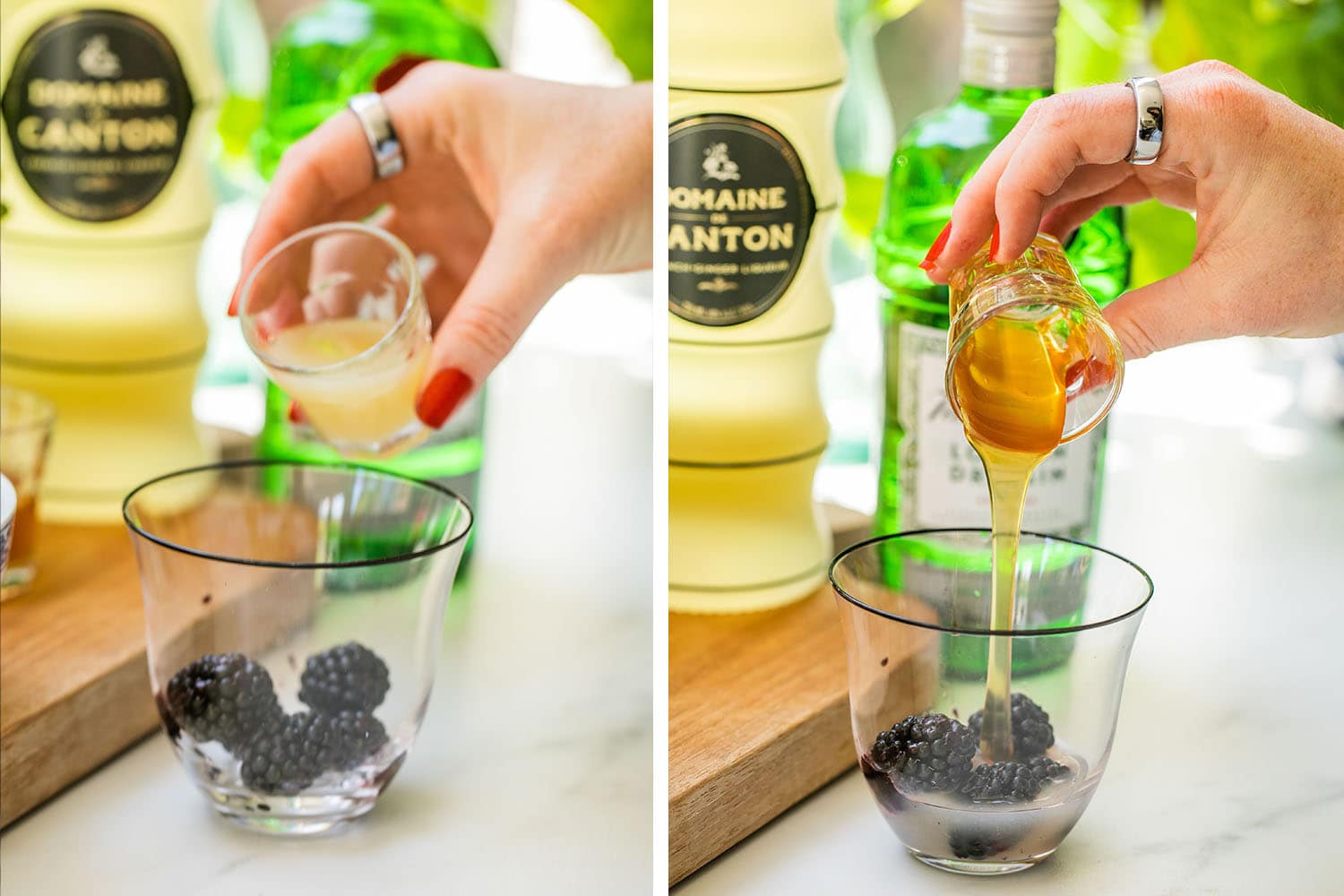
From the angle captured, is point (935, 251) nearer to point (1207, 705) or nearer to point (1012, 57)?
point (1012, 57)

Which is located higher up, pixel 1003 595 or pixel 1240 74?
pixel 1240 74

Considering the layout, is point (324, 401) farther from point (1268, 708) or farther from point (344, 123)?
point (1268, 708)

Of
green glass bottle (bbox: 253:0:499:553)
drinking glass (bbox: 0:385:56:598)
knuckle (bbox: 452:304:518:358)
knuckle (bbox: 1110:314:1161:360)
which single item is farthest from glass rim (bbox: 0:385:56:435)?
knuckle (bbox: 1110:314:1161:360)

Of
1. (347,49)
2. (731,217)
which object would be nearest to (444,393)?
(731,217)

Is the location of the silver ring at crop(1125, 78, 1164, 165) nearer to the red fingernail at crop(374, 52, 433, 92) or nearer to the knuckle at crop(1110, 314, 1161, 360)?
the knuckle at crop(1110, 314, 1161, 360)

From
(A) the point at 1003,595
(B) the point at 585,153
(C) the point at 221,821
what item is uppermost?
(B) the point at 585,153

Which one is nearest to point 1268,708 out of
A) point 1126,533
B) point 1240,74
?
point 1126,533

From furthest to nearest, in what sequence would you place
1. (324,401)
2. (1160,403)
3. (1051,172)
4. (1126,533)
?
1. (1160,403)
2. (1126,533)
3. (324,401)
4. (1051,172)
